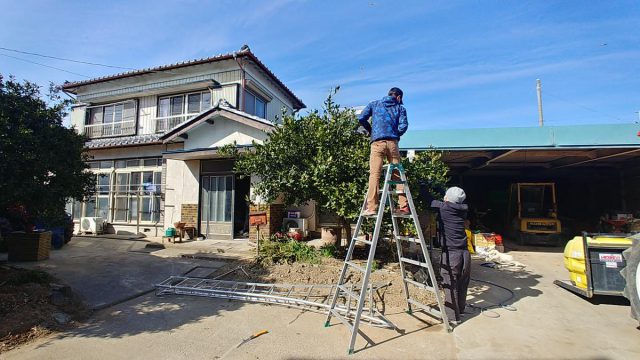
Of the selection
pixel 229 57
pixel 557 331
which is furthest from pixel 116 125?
pixel 557 331

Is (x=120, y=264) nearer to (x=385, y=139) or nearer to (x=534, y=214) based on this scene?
(x=385, y=139)

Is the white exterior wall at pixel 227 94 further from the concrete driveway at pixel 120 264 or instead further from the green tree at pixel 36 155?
the green tree at pixel 36 155

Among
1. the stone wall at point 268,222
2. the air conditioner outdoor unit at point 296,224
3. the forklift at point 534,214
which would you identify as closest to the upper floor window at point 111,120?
the stone wall at point 268,222

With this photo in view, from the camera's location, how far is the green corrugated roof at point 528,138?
8344 millimetres

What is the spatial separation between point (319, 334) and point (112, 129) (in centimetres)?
1536

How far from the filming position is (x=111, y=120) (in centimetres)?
1528

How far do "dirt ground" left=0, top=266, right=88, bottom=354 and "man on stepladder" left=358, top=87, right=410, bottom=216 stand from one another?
4.69m

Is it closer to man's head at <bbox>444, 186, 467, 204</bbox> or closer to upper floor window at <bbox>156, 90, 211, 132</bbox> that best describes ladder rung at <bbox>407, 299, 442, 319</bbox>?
man's head at <bbox>444, 186, 467, 204</bbox>

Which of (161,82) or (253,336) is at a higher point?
(161,82)

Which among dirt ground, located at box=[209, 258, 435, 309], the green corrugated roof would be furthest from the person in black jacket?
the green corrugated roof

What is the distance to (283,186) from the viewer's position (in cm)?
693

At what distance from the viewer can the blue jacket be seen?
4512 millimetres

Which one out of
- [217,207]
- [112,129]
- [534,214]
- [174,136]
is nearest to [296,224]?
[217,207]

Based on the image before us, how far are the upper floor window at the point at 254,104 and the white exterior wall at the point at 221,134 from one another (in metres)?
2.10
